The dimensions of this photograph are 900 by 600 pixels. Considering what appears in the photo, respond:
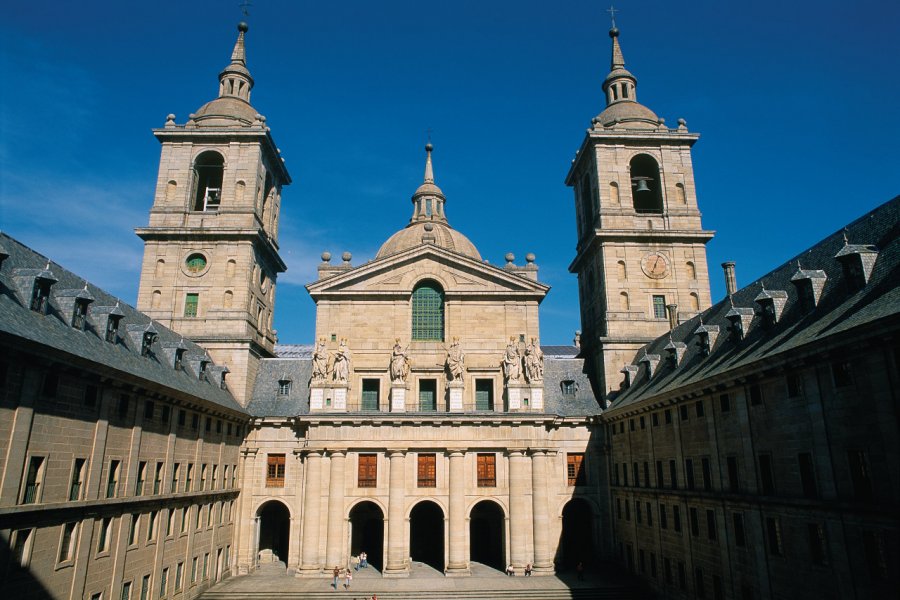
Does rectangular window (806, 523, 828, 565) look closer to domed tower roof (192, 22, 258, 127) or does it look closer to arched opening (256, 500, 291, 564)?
arched opening (256, 500, 291, 564)

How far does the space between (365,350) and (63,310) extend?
2165cm

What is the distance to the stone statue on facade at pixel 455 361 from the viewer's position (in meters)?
43.8

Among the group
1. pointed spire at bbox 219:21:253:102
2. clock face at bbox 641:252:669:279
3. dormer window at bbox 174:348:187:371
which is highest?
pointed spire at bbox 219:21:253:102

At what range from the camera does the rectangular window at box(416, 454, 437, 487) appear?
→ 42.5 m

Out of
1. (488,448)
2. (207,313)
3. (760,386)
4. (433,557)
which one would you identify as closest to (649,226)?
(488,448)

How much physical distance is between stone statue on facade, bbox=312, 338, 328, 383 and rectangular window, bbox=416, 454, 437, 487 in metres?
8.67

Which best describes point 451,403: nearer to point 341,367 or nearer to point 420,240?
point 341,367

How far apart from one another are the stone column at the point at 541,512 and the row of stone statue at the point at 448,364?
18.4ft

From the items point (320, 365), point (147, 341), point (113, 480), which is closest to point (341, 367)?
point (320, 365)

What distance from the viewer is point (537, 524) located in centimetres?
4175

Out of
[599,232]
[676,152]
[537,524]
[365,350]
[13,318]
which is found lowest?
[537,524]

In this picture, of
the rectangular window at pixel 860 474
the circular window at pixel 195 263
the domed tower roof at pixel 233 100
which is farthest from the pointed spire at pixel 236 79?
the rectangular window at pixel 860 474

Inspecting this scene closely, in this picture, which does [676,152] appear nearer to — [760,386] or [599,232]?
[599,232]

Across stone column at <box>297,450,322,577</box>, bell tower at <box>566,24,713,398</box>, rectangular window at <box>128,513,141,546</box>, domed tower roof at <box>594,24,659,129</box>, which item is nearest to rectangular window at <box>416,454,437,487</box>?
stone column at <box>297,450,322,577</box>
